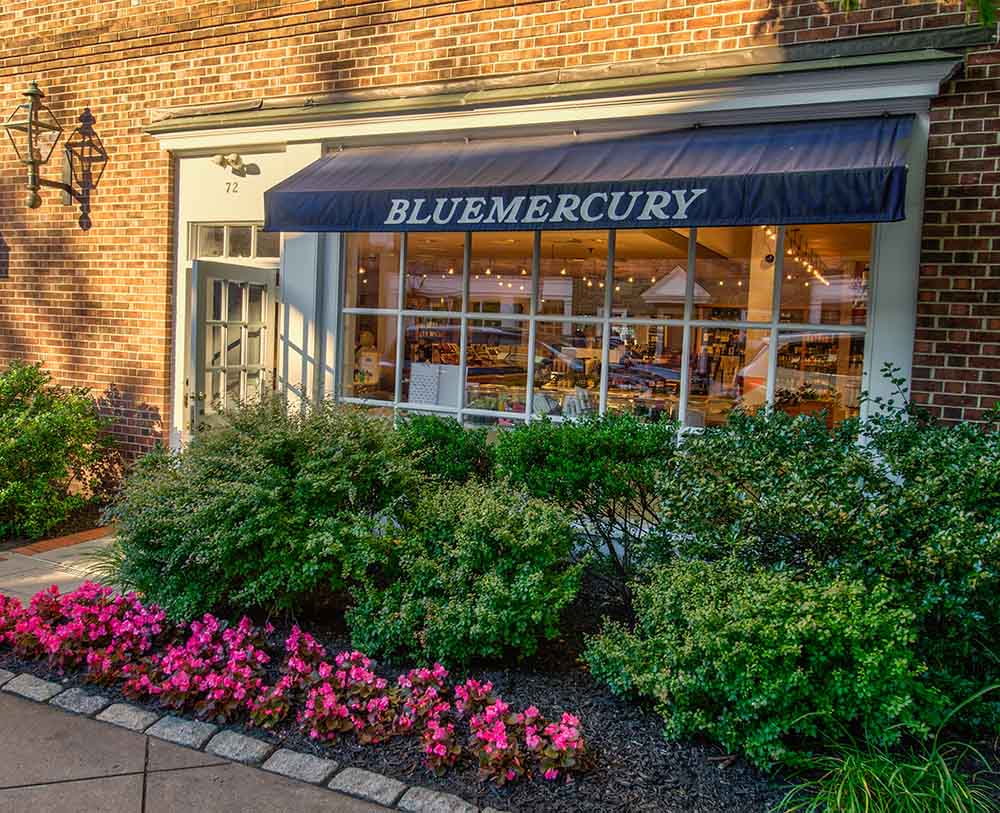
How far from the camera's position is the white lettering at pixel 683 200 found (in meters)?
5.58

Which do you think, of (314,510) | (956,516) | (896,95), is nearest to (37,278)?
(314,510)

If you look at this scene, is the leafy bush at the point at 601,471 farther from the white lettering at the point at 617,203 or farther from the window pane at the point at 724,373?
the white lettering at the point at 617,203

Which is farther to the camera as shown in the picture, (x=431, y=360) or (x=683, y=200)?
(x=431, y=360)

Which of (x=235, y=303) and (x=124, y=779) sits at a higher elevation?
(x=235, y=303)

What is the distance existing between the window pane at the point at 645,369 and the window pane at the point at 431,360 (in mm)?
1436

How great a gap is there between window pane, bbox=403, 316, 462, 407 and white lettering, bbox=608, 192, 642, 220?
2146 mm

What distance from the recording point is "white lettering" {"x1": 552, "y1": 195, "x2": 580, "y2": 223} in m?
5.93

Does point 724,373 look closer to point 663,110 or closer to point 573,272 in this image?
point 573,272

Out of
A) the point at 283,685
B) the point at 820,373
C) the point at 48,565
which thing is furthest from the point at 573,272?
the point at 48,565

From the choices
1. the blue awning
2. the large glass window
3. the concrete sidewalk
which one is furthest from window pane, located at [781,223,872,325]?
the concrete sidewalk

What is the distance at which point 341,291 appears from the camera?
798 centimetres

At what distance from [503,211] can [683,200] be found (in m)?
1.27

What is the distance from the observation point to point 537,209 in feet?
19.8

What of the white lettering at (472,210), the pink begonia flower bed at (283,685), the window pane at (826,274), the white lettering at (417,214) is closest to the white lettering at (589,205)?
the white lettering at (472,210)
